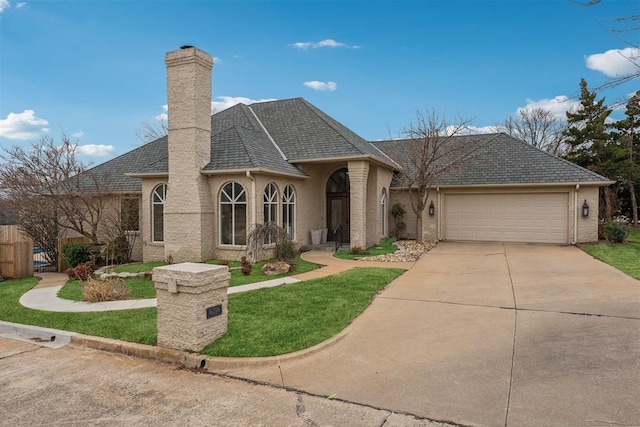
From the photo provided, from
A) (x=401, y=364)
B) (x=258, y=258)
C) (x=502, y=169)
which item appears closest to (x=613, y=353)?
(x=401, y=364)

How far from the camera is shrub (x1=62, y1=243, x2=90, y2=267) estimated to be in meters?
14.8

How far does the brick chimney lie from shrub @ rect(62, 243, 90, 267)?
12.2 ft

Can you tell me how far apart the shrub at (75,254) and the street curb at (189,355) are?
994 centimetres

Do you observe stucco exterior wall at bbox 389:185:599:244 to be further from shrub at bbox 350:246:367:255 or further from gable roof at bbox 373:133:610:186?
shrub at bbox 350:246:367:255

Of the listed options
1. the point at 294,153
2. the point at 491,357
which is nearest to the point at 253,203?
the point at 294,153

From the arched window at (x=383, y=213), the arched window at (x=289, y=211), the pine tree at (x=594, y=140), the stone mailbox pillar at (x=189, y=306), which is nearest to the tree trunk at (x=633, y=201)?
the pine tree at (x=594, y=140)

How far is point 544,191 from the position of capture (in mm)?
17234

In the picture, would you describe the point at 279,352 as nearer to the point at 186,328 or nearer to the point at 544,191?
the point at 186,328

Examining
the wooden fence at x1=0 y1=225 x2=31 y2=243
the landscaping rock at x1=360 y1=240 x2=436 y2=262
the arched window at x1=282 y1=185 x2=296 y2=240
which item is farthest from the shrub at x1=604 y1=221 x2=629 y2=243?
the wooden fence at x1=0 y1=225 x2=31 y2=243

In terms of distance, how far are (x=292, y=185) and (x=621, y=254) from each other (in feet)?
39.8

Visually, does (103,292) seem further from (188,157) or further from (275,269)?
(188,157)

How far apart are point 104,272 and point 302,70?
46.4 feet

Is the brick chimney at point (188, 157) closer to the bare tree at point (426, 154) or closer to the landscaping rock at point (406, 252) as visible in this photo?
the landscaping rock at point (406, 252)

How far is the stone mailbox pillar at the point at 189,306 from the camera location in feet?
18.5
